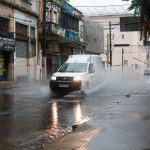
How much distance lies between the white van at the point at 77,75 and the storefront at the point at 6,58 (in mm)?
9169

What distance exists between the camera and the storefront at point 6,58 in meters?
34.3

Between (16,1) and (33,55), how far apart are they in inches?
218

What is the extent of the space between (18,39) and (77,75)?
46.7ft

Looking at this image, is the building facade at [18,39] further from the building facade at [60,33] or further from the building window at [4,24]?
the building facade at [60,33]

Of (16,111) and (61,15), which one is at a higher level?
(61,15)

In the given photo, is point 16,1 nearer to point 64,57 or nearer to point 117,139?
point 64,57

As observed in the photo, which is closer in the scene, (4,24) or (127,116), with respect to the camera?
(127,116)

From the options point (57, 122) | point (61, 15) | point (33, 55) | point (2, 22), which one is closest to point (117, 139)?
point (57, 122)

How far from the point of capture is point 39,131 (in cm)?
1127

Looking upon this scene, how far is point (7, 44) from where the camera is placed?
34531 mm

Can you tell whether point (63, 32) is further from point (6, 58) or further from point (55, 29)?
point (6, 58)

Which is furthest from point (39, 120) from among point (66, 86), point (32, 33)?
point (32, 33)

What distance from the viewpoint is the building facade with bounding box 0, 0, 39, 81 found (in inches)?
1373

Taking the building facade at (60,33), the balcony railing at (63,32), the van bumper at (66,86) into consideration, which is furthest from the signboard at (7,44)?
the van bumper at (66,86)
